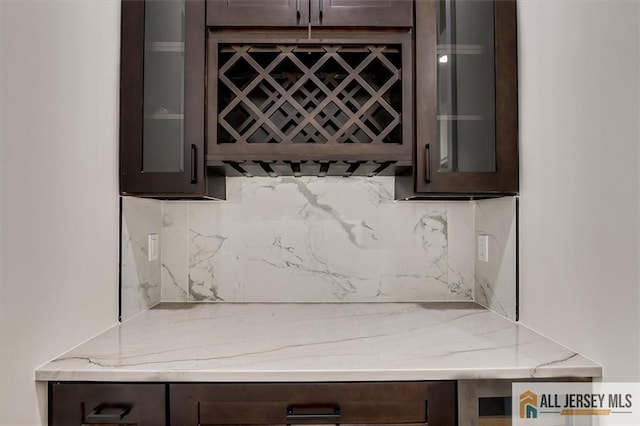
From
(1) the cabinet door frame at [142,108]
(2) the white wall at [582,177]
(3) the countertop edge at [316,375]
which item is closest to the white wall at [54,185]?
(1) the cabinet door frame at [142,108]

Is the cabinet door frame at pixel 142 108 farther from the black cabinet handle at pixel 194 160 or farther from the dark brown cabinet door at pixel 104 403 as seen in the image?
the dark brown cabinet door at pixel 104 403

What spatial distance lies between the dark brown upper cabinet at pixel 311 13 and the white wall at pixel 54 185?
391 millimetres

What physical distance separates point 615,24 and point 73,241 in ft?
4.94

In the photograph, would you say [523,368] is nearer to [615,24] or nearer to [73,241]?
[615,24]

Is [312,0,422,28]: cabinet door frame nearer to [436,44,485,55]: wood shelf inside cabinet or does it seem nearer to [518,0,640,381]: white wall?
[436,44,485,55]: wood shelf inside cabinet

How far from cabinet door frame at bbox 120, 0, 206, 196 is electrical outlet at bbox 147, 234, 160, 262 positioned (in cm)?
30

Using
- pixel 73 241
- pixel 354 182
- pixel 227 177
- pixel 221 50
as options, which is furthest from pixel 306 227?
pixel 73 241

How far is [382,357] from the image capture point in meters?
1.11

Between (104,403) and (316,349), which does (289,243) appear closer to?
(316,349)

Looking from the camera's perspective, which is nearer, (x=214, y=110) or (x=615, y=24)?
(x=615, y=24)

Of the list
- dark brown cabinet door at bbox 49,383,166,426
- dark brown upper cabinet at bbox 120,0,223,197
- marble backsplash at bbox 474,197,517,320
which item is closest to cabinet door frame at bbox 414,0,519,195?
marble backsplash at bbox 474,197,517,320

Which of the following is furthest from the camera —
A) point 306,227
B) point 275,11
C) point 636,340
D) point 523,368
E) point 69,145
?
point 306,227

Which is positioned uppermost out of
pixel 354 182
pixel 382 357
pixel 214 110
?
pixel 214 110

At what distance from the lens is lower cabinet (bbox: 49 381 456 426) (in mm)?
1032
